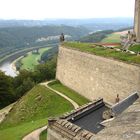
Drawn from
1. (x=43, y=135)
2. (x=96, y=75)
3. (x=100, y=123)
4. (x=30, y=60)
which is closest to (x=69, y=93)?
(x=96, y=75)

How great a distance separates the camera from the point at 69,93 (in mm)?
33062

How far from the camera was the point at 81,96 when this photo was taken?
3180 cm

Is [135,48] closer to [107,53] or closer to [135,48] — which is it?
[135,48]

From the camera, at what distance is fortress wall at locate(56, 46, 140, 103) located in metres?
25.1

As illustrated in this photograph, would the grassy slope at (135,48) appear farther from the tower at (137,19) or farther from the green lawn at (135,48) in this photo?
the tower at (137,19)

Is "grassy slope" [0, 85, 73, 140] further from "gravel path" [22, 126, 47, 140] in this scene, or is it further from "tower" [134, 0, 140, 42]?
"tower" [134, 0, 140, 42]

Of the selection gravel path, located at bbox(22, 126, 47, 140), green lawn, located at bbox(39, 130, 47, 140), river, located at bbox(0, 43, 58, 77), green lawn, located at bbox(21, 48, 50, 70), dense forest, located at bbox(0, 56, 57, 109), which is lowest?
river, located at bbox(0, 43, 58, 77)

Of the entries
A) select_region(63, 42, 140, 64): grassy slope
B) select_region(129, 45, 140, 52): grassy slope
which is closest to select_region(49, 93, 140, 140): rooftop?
select_region(63, 42, 140, 64): grassy slope

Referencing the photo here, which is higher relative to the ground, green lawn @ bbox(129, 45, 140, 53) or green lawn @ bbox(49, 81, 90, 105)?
green lawn @ bbox(129, 45, 140, 53)

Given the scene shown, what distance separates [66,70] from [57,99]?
5.24m

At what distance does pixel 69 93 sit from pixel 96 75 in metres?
5.03

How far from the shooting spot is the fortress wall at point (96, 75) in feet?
82.4

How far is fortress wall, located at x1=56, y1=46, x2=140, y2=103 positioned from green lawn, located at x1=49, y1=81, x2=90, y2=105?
439mm

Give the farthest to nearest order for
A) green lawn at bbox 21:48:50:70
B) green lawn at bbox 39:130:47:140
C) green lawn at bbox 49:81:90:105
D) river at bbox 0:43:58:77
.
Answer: green lawn at bbox 21:48:50:70, river at bbox 0:43:58:77, green lawn at bbox 49:81:90:105, green lawn at bbox 39:130:47:140
